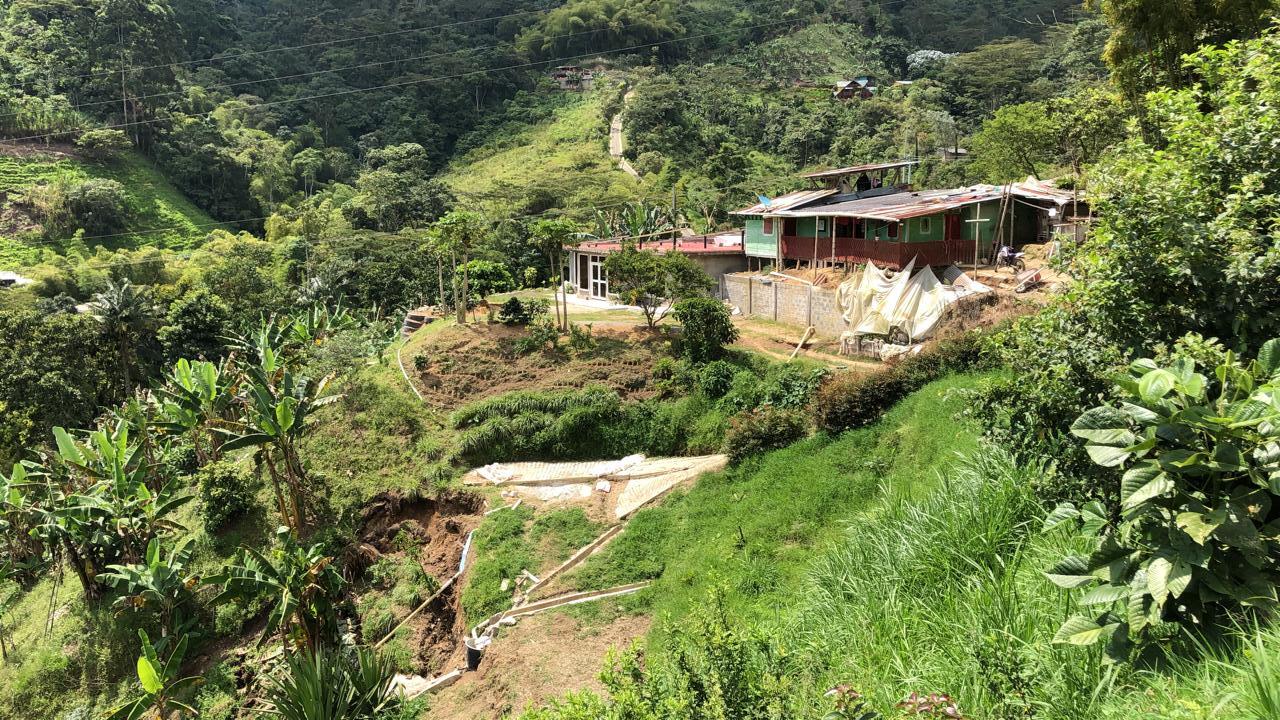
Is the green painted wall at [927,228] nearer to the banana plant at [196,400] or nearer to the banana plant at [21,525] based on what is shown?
the banana plant at [196,400]

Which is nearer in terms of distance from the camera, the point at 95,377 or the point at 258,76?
the point at 95,377

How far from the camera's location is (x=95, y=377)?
2416 centimetres

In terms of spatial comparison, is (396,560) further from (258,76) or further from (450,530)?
(258,76)

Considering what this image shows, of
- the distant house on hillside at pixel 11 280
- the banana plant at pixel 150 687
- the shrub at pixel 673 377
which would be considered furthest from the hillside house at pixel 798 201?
the distant house on hillside at pixel 11 280

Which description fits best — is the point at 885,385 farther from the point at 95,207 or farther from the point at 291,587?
the point at 95,207

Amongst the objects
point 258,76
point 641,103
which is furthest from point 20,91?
point 641,103

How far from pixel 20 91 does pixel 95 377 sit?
148 ft

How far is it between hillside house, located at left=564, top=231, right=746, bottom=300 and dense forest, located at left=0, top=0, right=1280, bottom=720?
7.27 ft

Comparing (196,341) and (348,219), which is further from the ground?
(348,219)

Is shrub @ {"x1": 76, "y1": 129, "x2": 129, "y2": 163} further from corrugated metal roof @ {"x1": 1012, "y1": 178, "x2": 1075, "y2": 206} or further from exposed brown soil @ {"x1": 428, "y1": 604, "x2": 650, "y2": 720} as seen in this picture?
corrugated metal roof @ {"x1": 1012, "y1": 178, "x2": 1075, "y2": 206}

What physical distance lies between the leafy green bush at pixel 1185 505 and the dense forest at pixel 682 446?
0.08 feet

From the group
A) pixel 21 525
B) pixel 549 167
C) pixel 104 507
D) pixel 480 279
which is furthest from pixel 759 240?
pixel 549 167

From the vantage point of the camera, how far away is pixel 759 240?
26219mm

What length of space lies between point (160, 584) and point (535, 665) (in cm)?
774
